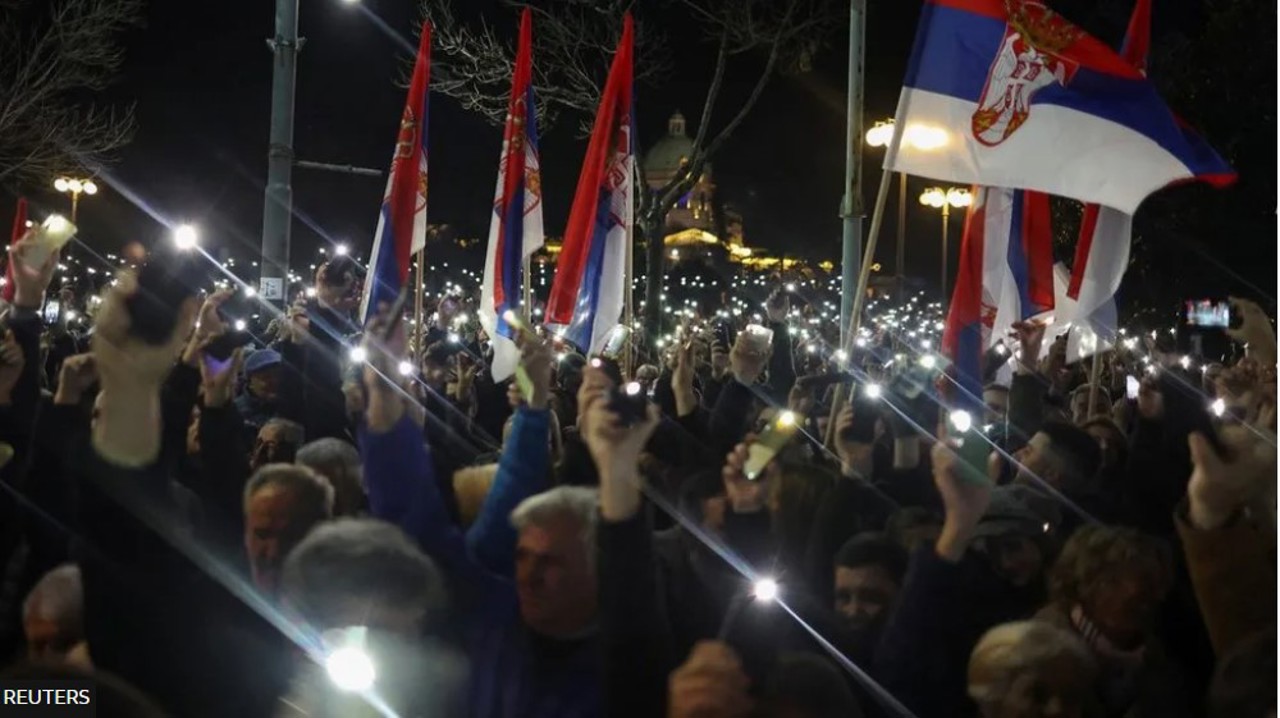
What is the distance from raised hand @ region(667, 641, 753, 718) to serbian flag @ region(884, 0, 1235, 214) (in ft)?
13.3

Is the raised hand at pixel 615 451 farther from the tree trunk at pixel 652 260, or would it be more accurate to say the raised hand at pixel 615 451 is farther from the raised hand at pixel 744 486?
the tree trunk at pixel 652 260

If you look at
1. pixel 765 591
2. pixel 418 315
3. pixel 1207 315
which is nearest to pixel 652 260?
pixel 418 315

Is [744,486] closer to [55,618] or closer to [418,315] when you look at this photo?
[55,618]

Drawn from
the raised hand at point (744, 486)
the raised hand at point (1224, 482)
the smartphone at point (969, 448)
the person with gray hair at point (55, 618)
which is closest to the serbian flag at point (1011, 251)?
the smartphone at point (969, 448)

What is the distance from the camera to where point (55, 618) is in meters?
3.38

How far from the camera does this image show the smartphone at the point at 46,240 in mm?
4746

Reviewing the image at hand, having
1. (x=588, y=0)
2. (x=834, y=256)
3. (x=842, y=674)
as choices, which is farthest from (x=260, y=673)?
(x=834, y=256)

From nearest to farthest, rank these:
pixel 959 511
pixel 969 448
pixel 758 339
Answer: pixel 959 511 < pixel 969 448 < pixel 758 339

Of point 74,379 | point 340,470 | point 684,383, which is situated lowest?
point 340,470

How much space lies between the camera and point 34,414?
4375mm

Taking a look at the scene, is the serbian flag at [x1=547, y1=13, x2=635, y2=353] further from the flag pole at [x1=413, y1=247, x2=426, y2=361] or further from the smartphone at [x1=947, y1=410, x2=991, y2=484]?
the smartphone at [x1=947, y1=410, x2=991, y2=484]

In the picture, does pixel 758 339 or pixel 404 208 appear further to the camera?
pixel 404 208

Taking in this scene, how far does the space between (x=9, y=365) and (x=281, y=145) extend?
6.76m

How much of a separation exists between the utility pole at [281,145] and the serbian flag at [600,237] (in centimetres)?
321
